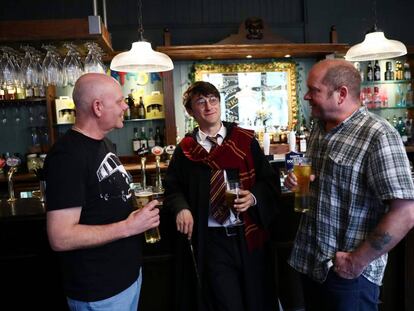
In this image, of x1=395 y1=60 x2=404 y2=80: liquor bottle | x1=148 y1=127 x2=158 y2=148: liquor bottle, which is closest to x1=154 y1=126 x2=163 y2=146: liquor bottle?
x1=148 y1=127 x2=158 y2=148: liquor bottle

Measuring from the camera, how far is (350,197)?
154 cm

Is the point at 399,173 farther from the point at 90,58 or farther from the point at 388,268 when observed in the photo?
the point at 90,58

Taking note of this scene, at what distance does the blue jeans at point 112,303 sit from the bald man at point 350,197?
74 centimetres

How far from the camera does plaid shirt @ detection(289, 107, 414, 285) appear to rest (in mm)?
1414

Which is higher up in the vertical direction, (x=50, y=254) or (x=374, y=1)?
(x=374, y=1)

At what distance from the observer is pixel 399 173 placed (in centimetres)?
139

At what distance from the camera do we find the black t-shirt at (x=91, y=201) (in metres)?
1.41

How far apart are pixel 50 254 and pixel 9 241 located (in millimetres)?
243

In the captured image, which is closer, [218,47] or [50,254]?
[50,254]

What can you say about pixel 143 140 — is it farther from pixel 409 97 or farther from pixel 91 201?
pixel 91 201

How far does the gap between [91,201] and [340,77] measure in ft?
3.52

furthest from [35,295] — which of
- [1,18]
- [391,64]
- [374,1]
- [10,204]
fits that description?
[374,1]

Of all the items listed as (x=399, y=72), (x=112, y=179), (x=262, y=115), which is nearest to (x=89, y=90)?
(x=112, y=179)

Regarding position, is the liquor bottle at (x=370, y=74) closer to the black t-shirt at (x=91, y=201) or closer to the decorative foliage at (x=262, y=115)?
the decorative foliage at (x=262, y=115)
